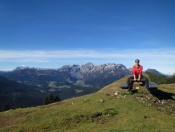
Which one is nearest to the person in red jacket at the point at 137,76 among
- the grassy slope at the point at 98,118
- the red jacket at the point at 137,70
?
the red jacket at the point at 137,70

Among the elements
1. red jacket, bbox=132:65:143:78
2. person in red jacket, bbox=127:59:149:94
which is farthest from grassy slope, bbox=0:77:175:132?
red jacket, bbox=132:65:143:78

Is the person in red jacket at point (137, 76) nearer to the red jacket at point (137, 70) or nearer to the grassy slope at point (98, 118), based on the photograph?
Answer: the red jacket at point (137, 70)

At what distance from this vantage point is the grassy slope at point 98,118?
23.7 metres

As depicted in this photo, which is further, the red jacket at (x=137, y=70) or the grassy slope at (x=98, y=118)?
the red jacket at (x=137, y=70)

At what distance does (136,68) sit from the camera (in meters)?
34.3

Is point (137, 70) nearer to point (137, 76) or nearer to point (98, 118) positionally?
point (137, 76)

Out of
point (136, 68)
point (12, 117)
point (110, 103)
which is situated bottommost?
point (12, 117)

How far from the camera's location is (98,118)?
27.3 m

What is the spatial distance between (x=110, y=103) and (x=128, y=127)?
343 inches

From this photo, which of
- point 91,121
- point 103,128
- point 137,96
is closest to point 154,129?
point 103,128

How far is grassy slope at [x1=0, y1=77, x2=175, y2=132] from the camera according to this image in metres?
23.7

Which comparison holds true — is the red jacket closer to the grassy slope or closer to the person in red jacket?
the person in red jacket

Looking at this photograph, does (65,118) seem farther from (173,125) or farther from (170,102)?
(170,102)

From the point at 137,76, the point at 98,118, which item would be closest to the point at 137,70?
the point at 137,76
